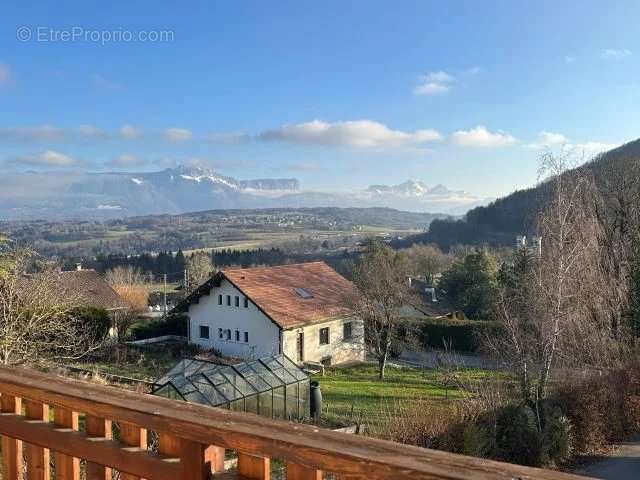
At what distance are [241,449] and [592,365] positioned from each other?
17099 millimetres

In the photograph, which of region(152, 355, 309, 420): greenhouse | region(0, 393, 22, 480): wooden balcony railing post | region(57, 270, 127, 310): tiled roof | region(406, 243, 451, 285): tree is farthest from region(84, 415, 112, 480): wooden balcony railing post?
region(406, 243, 451, 285): tree

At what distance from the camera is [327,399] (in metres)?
21.7

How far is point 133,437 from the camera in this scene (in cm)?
224

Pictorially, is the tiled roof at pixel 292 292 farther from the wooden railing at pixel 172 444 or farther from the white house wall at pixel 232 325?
the wooden railing at pixel 172 444

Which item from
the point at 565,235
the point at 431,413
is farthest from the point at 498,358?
the point at 431,413

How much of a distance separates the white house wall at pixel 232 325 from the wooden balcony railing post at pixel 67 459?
1111 inches

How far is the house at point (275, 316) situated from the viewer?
102ft

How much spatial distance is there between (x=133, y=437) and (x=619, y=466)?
15.0 metres

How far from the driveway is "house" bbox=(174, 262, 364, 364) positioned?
18.1m

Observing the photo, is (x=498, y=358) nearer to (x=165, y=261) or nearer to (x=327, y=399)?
(x=327, y=399)

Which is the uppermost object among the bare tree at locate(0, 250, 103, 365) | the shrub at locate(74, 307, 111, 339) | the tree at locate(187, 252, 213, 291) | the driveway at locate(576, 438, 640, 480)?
the bare tree at locate(0, 250, 103, 365)

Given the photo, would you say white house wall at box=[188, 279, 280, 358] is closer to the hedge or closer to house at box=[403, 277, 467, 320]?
the hedge

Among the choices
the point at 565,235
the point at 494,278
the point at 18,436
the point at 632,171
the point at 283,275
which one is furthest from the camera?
the point at 494,278

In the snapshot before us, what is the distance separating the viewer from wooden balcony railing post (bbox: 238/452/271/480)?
1.91 metres
